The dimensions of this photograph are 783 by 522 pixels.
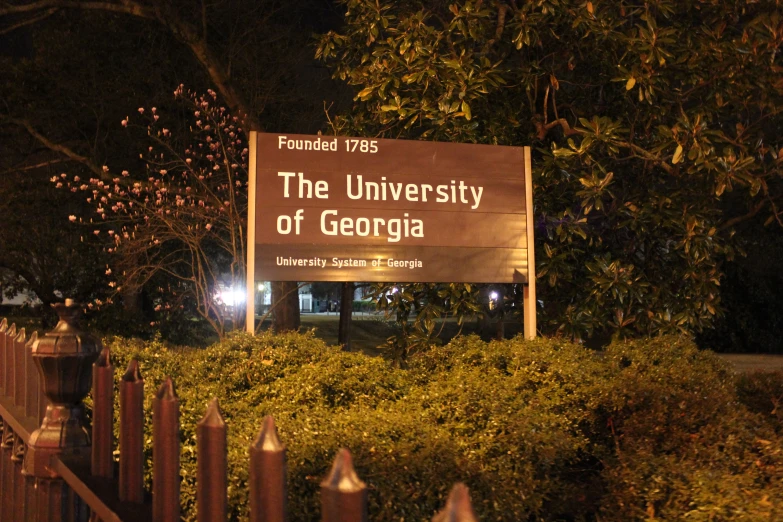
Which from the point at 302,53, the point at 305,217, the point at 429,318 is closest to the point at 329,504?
the point at 305,217

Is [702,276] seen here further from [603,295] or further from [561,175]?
[561,175]

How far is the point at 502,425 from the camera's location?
4129 millimetres

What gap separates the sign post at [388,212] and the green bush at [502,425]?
71 centimetres

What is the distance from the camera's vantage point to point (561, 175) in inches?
301

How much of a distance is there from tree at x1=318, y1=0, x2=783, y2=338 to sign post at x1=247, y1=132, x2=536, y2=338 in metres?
0.71

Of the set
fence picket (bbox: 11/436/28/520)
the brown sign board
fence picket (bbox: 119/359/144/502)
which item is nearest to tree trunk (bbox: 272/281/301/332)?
the brown sign board

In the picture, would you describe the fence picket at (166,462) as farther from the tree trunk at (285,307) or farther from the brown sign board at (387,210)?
the tree trunk at (285,307)

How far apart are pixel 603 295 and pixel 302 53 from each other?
9.08 m

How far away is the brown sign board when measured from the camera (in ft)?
20.7

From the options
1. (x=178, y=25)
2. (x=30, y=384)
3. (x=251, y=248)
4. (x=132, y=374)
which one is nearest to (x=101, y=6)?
(x=178, y=25)

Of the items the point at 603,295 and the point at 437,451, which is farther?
Answer: the point at 603,295

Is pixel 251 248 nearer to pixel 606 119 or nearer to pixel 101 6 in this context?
pixel 606 119

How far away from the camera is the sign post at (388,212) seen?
6.30 metres

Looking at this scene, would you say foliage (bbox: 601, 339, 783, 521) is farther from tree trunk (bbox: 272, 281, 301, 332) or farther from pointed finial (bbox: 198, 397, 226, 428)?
tree trunk (bbox: 272, 281, 301, 332)
